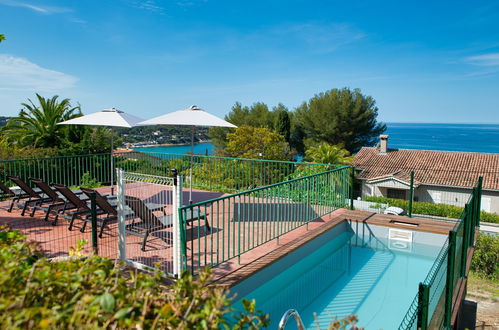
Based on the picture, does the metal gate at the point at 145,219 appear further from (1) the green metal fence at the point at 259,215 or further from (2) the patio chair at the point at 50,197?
(2) the patio chair at the point at 50,197

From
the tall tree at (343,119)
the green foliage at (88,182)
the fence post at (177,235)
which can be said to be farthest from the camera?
the tall tree at (343,119)

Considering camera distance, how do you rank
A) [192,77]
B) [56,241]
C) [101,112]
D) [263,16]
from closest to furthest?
[56,241], [101,112], [263,16], [192,77]

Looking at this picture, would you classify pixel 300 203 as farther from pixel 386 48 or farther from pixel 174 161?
pixel 386 48

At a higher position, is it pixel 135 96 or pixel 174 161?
pixel 135 96

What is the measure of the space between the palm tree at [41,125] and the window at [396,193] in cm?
2653

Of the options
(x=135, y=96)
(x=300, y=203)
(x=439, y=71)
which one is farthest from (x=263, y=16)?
(x=439, y=71)

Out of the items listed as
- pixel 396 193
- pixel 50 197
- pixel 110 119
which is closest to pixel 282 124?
pixel 396 193

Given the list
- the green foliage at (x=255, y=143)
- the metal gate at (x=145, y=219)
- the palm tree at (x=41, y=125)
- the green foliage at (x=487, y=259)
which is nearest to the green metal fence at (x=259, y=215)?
the metal gate at (x=145, y=219)

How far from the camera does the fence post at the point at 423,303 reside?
2943 millimetres

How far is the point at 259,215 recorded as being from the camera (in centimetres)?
643

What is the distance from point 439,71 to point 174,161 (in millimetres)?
107266

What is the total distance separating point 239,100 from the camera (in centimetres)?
5553

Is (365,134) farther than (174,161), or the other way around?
(365,134)

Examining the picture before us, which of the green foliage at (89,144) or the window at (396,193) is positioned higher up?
the green foliage at (89,144)
